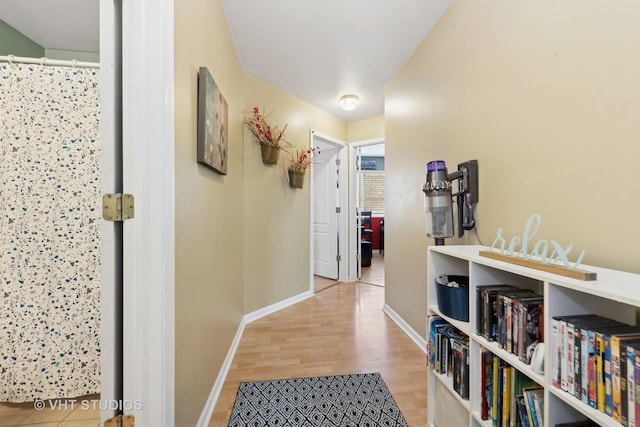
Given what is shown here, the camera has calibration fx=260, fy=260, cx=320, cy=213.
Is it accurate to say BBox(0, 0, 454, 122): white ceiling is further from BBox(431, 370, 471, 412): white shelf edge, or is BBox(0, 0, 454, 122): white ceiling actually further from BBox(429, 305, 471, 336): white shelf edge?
BBox(431, 370, 471, 412): white shelf edge

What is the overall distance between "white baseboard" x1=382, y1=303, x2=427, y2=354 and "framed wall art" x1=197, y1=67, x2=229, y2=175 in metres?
1.99

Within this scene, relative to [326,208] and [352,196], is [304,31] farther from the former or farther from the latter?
[326,208]

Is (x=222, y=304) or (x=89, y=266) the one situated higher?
(x=89, y=266)

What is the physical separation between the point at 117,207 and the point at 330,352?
1.77m

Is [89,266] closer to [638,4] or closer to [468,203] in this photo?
[468,203]

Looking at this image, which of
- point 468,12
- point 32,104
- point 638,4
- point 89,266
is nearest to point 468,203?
point 638,4

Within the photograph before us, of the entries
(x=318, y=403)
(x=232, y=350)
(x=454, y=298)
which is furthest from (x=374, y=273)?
(x=454, y=298)

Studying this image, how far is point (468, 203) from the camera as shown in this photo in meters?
1.52

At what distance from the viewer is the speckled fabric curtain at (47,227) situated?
1.41 m

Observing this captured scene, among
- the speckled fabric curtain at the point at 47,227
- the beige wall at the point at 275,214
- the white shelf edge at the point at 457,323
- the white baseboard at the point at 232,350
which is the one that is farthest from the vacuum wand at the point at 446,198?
the speckled fabric curtain at the point at 47,227

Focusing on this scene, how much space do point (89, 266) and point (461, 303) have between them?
1.98 m

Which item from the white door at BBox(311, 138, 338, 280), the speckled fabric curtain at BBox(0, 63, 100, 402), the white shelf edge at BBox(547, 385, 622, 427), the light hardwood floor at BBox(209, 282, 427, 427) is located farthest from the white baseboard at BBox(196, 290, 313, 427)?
the white shelf edge at BBox(547, 385, 622, 427)

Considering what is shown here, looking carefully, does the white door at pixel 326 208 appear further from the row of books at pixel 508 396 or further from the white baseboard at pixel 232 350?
the row of books at pixel 508 396

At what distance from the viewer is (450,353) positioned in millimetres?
1255
